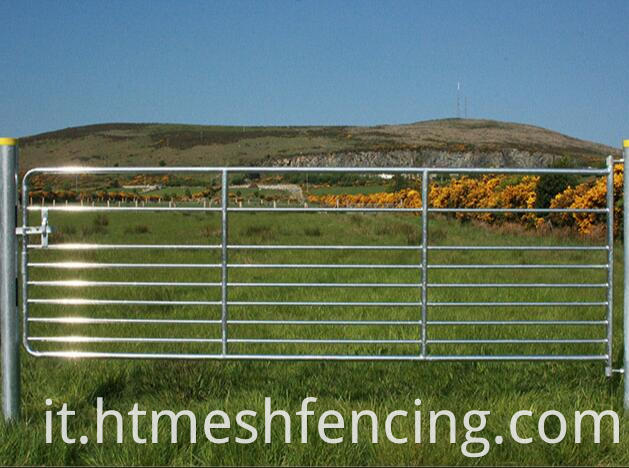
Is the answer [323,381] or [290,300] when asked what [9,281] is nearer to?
[323,381]

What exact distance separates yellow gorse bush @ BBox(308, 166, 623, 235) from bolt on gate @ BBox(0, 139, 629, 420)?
222 cm

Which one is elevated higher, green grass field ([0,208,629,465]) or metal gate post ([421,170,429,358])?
metal gate post ([421,170,429,358])

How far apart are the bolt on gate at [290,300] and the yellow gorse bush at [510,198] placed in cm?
222

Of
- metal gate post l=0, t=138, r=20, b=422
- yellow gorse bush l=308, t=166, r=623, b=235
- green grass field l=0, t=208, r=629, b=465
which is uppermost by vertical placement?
yellow gorse bush l=308, t=166, r=623, b=235

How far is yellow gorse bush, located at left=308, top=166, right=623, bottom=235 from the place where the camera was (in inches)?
640

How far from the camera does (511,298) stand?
29.3 ft

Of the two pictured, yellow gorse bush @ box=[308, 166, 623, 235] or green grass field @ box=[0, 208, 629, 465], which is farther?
yellow gorse bush @ box=[308, 166, 623, 235]

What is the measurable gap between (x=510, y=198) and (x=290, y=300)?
41.7 feet

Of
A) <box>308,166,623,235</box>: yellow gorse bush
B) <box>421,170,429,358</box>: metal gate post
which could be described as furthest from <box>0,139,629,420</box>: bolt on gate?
<box>308,166,623,235</box>: yellow gorse bush

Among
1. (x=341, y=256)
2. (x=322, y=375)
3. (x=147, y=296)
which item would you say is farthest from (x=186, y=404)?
(x=341, y=256)

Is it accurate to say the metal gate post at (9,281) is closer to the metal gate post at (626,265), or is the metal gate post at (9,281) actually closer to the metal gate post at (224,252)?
the metal gate post at (224,252)

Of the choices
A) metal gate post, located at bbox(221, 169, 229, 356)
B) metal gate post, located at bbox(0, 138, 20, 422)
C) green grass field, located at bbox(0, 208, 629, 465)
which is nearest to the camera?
green grass field, located at bbox(0, 208, 629, 465)

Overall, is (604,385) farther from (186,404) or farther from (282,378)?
(186,404)

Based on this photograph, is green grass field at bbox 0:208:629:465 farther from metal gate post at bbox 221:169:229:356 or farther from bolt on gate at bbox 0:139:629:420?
metal gate post at bbox 221:169:229:356
